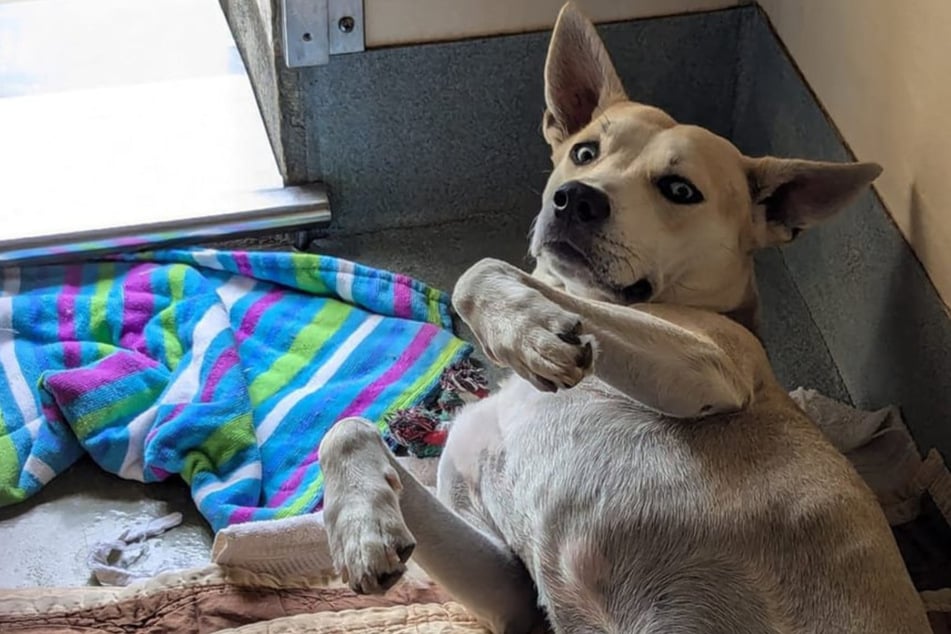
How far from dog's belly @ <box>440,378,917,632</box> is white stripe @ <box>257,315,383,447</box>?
0.84m

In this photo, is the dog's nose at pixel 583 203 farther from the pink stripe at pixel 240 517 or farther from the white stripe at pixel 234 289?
the white stripe at pixel 234 289

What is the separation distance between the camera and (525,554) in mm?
2305

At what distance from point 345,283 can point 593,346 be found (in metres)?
1.45

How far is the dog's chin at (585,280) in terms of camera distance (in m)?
2.37

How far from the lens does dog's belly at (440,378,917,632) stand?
79.8 inches

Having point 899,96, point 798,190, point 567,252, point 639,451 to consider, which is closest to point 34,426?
point 567,252

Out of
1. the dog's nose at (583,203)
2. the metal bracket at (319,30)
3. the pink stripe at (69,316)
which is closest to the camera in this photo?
the dog's nose at (583,203)

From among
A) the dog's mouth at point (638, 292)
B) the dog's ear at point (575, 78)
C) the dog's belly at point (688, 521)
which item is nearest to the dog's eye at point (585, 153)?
the dog's ear at point (575, 78)

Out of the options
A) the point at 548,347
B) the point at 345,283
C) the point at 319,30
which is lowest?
the point at 345,283

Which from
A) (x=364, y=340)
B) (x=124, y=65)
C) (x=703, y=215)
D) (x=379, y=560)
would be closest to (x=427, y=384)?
(x=364, y=340)

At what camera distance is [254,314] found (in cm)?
323

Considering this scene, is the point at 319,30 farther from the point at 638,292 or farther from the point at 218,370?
the point at 638,292

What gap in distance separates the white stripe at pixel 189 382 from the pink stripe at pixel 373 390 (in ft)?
0.99

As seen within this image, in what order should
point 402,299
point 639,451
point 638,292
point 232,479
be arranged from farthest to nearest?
point 402,299
point 232,479
point 638,292
point 639,451
